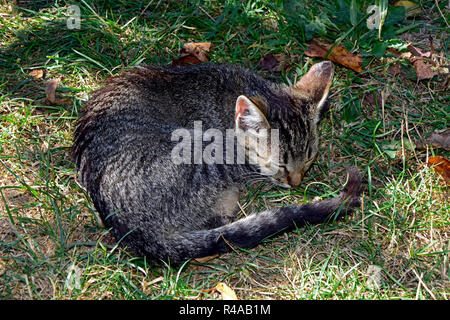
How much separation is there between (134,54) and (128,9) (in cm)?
62

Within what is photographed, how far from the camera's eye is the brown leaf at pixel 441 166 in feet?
11.8

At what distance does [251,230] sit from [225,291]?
45 centimetres

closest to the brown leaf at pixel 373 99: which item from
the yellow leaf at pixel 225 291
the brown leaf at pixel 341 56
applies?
the brown leaf at pixel 341 56

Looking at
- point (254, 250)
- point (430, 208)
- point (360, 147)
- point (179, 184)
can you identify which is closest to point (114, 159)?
point (179, 184)

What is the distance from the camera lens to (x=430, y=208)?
3455 millimetres

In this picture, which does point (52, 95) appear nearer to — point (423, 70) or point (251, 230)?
point (251, 230)

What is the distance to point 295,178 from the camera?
142 inches

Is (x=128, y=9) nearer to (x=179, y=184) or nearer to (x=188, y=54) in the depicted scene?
(x=188, y=54)

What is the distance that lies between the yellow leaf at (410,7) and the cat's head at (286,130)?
1.58 metres

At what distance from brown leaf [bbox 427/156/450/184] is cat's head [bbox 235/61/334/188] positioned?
922mm

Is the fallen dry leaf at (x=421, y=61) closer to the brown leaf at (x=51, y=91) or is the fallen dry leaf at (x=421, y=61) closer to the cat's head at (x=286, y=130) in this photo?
the cat's head at (x=286, y=130)

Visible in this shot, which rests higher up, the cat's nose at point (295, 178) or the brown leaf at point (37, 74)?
the brown leaf at point (37, 74)

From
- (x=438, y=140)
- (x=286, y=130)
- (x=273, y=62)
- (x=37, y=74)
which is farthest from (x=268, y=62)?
(x=37, y=74)

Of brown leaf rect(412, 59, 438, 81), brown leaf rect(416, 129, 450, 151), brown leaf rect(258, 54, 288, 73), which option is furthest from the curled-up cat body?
brown leaf rect(412, 59, 438, 81)
